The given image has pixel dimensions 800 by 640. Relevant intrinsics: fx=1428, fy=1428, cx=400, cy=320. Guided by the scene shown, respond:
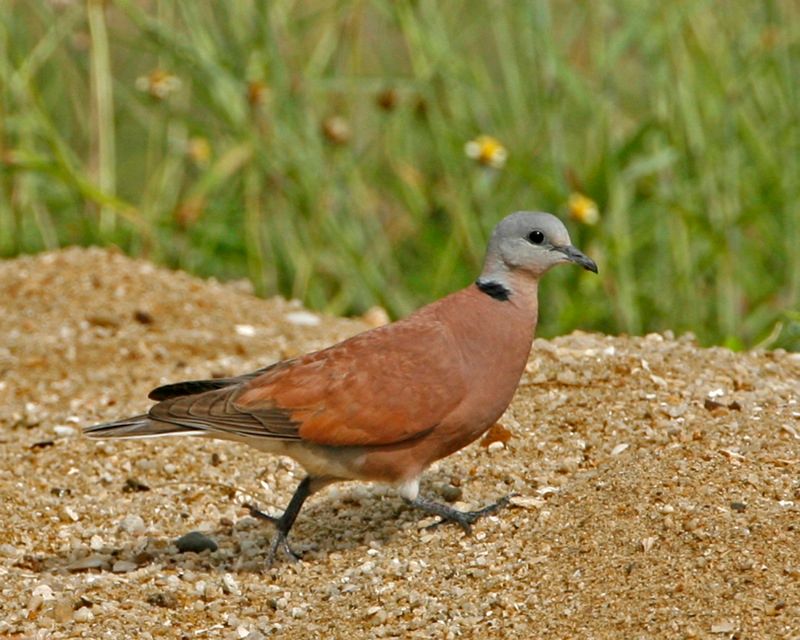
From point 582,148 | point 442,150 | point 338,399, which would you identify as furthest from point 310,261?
point 338,399

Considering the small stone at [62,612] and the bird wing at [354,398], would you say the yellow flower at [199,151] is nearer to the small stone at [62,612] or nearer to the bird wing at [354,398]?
the bird wing at [354,398]

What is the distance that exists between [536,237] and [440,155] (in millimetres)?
2685

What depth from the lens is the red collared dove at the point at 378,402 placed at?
4504 mm

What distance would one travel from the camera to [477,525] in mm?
4594

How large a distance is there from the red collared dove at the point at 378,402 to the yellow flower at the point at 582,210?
92.4 inches

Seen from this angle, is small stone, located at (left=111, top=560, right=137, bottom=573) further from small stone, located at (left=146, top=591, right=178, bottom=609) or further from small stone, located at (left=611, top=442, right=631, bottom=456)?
small stone, located at (left=611, top=442, right=631, bottom=456)

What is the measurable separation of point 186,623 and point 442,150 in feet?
12.4

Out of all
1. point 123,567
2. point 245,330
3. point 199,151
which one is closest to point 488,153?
point 245,330

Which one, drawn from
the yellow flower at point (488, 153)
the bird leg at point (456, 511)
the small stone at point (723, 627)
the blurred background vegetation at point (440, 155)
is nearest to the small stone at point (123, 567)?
the bird leg at point (456, 511)

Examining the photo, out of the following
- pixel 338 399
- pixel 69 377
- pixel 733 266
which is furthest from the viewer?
pixel 733 266

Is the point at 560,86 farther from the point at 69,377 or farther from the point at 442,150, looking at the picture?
the point at 69,377

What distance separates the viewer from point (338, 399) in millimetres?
4555

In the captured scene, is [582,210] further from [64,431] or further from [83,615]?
[83,615]

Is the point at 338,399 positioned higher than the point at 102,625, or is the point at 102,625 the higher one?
the point at 338,399
